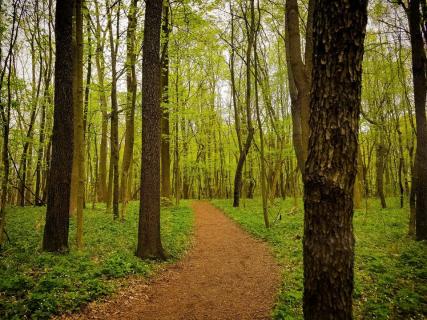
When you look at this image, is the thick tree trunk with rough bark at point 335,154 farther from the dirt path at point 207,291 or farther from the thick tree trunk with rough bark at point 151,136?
the thick tree trunk with rough bark at point 151,136

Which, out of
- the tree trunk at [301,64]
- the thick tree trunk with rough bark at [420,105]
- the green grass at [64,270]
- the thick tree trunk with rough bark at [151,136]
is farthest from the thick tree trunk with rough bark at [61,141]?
the thick tree trunk with rough bark at [420,105]

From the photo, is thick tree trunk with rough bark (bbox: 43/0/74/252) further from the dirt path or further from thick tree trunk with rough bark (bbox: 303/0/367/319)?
thick tree trunk with rough bark (bbox: 303/0/367/319)

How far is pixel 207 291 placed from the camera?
6070mm

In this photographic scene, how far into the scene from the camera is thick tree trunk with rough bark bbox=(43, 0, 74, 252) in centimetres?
738

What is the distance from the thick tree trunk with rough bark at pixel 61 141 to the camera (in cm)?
738

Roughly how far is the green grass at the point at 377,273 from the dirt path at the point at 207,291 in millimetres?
407

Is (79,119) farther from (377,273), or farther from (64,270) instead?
(377,273)

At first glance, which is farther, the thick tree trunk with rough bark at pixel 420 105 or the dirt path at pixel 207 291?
the thick tree trunk with rough bark at pixel 420 105

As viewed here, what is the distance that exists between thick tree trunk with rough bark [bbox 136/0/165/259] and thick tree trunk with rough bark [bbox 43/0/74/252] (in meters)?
1.96

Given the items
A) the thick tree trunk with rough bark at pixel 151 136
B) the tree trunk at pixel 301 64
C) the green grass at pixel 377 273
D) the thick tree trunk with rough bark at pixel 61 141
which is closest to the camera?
the green grass at pixel 377 273

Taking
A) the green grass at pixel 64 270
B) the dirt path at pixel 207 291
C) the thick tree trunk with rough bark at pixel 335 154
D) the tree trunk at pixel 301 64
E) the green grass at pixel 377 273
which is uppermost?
the tree trunk at pixel 301 64

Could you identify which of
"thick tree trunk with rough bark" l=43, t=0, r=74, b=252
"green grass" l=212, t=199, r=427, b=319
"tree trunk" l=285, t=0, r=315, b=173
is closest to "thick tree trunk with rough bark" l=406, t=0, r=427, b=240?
"green grass" l=212, t=199, r=427, b=319

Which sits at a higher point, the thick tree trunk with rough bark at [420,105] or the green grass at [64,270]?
the thick tree trunk with rough bark at [420,105]

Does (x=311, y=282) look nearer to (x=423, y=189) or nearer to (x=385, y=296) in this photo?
(x=385, y=296)
